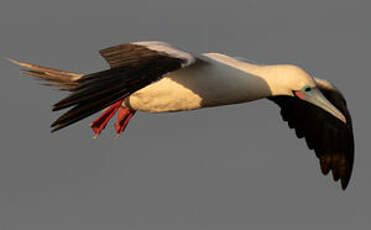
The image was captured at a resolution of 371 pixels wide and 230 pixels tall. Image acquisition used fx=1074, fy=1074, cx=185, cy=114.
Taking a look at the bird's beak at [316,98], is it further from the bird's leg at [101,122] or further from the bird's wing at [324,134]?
the bird's leg at [101,122]

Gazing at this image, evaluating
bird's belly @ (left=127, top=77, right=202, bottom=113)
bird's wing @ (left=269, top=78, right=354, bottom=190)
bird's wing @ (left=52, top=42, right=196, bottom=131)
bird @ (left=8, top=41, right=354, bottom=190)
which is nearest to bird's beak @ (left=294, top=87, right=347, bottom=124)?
bird @ (left=8, top=41, right=354, bottom=190)

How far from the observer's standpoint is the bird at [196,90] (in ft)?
36.9

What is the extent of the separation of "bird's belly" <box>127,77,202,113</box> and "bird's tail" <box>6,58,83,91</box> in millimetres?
1178

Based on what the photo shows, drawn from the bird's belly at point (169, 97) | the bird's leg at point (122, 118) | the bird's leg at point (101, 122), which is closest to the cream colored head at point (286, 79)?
the bird's belly at point (169, 97)

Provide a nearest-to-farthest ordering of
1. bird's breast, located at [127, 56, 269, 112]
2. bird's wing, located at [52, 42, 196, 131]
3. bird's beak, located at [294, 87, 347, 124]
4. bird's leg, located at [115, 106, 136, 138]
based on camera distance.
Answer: bird's wing, located at [52, 42, 196, 131] → bird's breast, located at [127, 56, 269, 112] → bird's beak, located at [294, 87, 347, 124] → bird's leg, located at [115, 106, 136, 138]

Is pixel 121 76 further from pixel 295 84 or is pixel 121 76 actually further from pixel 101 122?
pixel 101 122

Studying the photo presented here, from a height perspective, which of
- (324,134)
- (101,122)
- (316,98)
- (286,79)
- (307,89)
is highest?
(286,79)

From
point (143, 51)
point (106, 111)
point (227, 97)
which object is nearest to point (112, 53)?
point (143, 51)

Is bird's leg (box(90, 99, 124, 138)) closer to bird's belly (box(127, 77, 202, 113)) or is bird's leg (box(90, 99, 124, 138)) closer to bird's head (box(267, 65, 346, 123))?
bird's belly (box(127, 77, 202, 113))

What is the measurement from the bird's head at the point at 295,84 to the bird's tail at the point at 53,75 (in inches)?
100

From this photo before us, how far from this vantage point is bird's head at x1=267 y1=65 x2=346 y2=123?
13.0 meters

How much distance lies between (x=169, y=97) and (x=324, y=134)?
130 inches

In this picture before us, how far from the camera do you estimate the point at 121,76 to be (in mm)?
11422

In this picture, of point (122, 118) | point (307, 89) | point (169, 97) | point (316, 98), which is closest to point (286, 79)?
point (307, 89)
